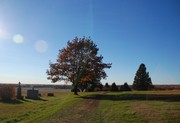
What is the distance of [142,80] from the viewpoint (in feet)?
200

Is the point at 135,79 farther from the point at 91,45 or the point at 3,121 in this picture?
the point at 3,121

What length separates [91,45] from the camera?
41.0 metres

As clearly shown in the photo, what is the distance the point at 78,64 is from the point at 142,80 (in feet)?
85.1

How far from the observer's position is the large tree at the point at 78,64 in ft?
130

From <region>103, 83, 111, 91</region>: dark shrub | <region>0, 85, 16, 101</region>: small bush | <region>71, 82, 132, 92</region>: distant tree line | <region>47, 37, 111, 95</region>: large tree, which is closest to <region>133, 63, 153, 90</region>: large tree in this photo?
<region>71, 82, 132, 92</region>: distant tree line

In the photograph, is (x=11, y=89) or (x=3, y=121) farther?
(x=11, y=89)

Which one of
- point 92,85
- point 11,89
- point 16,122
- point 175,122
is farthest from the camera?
point 92,85

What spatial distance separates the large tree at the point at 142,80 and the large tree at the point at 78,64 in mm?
22179

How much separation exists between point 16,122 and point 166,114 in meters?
8.64

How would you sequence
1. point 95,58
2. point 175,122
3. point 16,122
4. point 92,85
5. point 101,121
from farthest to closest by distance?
point 92,85 < point 95,58 < point 16,122 < point 101,121 < point 175,122

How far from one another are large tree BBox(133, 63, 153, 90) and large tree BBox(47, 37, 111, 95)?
873 inches

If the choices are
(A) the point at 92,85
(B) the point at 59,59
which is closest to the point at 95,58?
(B) the point at 59,59

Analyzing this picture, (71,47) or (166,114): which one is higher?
(71,47)

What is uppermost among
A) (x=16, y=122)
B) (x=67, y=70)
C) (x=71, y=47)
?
(x=71, y=47)
